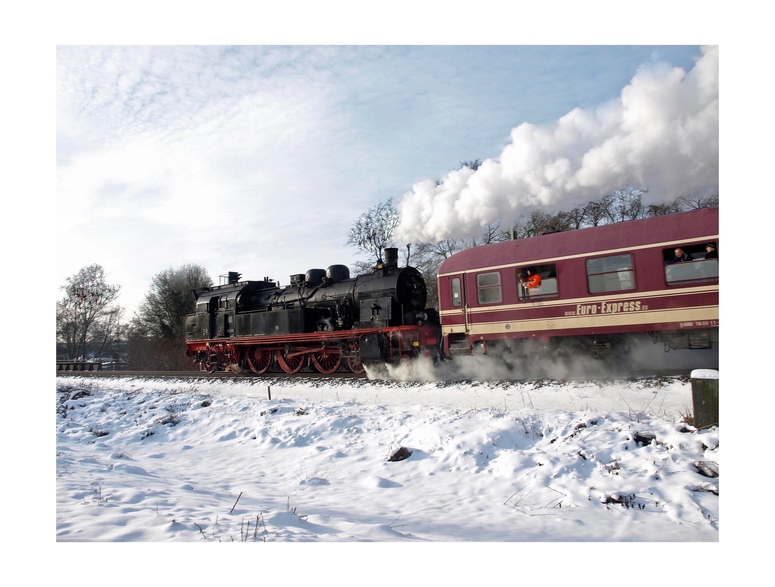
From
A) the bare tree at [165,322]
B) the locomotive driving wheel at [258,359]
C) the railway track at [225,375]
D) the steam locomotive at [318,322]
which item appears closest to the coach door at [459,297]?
the steam locomotive at [318,322]

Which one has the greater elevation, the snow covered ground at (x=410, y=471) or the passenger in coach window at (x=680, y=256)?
the passenger in coach window at (x=680, y=256)

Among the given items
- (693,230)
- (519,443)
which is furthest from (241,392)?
(693,230)

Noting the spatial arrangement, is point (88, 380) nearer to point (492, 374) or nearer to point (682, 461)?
point (492, 374)

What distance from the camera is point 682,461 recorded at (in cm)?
487

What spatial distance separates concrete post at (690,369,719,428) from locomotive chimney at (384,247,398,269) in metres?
9.12

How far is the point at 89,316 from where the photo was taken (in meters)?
17.8

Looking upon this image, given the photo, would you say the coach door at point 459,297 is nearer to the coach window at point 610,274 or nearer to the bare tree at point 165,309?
the coach window at point 610,274

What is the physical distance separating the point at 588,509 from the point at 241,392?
10.1 m

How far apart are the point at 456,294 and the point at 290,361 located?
6.55 m

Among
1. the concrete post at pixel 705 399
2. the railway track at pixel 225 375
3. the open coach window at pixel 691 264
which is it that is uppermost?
the open coach window at pixel 691 264

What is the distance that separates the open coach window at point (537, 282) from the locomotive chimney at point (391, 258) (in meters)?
4.42

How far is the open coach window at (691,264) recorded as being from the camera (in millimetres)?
8234

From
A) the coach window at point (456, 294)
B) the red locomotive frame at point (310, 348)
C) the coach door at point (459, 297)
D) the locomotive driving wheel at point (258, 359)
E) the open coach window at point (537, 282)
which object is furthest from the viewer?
the locomotive driving wheel at point (258, 359)

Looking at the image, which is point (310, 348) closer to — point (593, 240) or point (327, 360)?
point (327, 360)
